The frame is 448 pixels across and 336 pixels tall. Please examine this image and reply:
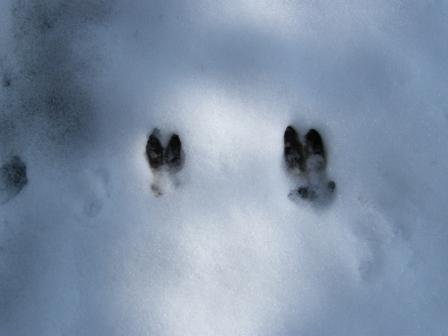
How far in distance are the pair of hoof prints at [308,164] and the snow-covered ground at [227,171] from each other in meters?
0.04

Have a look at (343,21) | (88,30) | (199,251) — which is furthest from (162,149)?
(343,21)

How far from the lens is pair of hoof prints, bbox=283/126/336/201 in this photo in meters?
2.55

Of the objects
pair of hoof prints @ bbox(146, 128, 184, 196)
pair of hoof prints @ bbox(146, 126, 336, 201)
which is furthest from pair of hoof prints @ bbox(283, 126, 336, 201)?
pair of hoof prints @ bbox(146, 128, 184, 196)

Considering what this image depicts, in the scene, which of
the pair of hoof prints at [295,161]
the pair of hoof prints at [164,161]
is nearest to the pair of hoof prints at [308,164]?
the pair of hoof prints at [295,161]

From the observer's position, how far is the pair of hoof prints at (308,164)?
101 inches

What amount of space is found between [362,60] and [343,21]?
21 centimetres

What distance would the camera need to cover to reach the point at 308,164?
258 cm

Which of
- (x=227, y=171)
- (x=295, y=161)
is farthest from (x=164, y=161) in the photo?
(x=295, y=161)

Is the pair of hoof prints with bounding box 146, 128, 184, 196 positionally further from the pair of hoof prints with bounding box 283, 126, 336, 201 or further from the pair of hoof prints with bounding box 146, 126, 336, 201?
the pair of hoof prints with bounding box 283, 126, 336, 201

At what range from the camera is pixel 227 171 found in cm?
257

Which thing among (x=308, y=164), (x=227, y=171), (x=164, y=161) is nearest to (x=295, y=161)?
(x=308, y=164)

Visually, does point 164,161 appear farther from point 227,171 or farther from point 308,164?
point 308,164

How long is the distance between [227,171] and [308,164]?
388 mm

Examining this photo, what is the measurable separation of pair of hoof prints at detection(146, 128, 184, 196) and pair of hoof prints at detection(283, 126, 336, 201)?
1.68 ft
